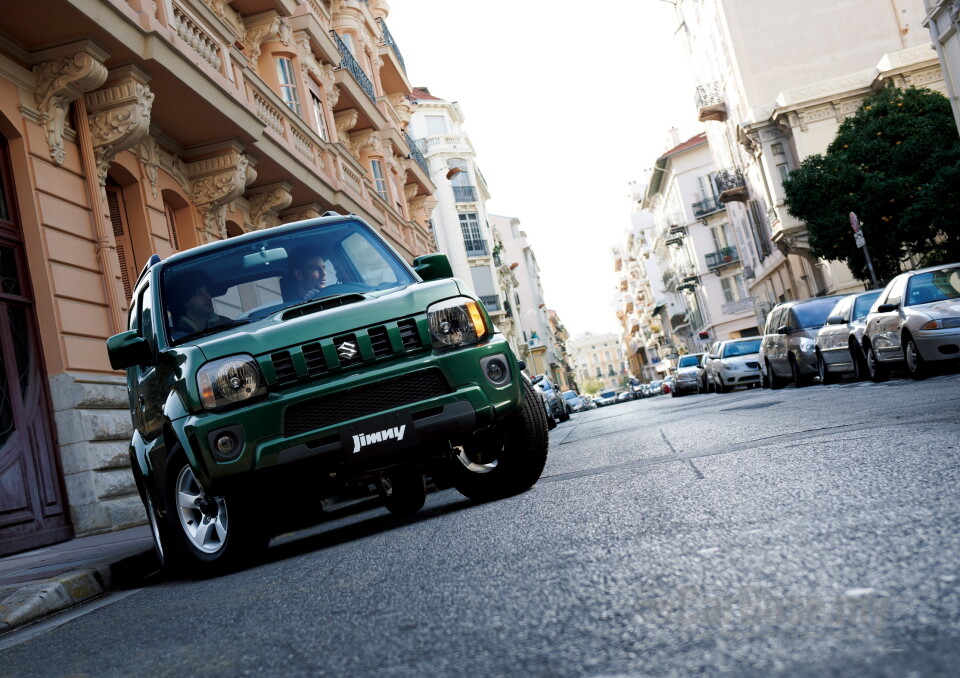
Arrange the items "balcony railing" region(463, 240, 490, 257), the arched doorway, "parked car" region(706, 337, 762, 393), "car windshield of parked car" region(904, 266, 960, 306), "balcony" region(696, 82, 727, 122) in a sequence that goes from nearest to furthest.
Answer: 1. the arched doorway
2. "car windshield of parked car" region(904, 266, 960, 306)
3. "parked car" region(706, 337, 762, 393)
4. "balcony" region(696, 82, 727, 122)
5. "balcony railing" region(463, 240, 490, 257)

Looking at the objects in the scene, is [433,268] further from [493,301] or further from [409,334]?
[493,301]

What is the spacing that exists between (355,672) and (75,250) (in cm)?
1014

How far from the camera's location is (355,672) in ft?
9.24

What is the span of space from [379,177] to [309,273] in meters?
23.9

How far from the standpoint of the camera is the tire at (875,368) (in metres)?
14.3

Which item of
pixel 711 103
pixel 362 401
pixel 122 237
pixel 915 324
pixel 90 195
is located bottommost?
pixel 915 324

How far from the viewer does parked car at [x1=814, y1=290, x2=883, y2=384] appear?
607 inches

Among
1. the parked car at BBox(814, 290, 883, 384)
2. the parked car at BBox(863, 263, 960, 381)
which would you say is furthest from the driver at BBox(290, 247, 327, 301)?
the parked car at BBox(814, 290, 883, 384)

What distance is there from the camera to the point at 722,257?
68875 mm

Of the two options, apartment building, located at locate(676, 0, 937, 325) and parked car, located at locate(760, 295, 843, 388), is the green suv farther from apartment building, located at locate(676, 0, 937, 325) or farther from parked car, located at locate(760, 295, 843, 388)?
apartment building, located at locate(676, 0, 937, 325)

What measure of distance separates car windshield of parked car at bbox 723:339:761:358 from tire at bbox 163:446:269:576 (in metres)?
23.0

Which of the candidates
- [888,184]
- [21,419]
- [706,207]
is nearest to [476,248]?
[706,207]

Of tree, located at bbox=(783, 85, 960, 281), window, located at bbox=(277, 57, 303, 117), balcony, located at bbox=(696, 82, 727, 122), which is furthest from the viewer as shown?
balcony, located at bbox=(696, 82, 727, 122)

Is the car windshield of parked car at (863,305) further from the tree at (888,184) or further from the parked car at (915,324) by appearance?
the tree at (888,184)
